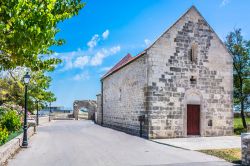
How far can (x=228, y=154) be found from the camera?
12766 millimetres

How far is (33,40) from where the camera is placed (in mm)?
8125

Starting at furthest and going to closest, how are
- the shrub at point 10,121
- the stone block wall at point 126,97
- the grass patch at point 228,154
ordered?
the stone block wall at point 126,97 → the shrub at point 10,121 → the grass patch at point 228,154

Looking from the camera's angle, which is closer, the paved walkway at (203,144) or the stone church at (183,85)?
the paved walkway at (203,144)

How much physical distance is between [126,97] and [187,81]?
5802 mm

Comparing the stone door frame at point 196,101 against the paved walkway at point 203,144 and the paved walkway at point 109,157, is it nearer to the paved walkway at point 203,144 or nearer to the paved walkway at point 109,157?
the paved walkway at point 203,144

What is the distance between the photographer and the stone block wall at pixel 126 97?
20953 millimetres

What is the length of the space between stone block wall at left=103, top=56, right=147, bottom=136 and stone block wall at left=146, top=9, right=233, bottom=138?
0.98 metres

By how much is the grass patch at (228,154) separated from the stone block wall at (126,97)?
21.9 feet

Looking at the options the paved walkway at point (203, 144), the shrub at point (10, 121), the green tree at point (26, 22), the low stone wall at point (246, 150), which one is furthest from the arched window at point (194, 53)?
the green tree at point (26, 22)

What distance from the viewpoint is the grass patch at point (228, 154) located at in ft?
38.4

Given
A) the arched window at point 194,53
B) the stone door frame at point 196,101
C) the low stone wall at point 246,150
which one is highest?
the arched window at point 194,53

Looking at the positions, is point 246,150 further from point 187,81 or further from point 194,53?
point 194,53

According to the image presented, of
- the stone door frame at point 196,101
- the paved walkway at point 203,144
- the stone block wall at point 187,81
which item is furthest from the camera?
the stone door frame at point 196,101

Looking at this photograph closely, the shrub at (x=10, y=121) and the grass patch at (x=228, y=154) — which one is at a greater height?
the shrub at (x=10, y=121)
